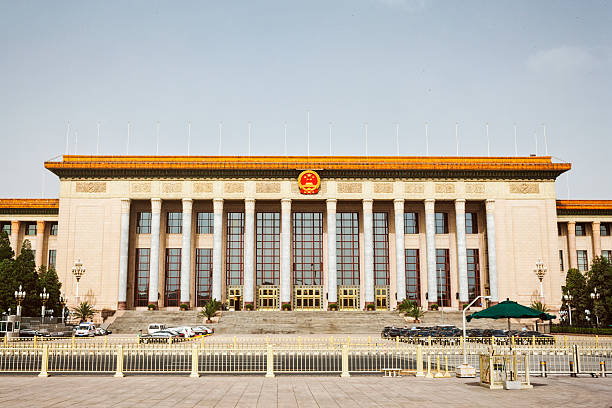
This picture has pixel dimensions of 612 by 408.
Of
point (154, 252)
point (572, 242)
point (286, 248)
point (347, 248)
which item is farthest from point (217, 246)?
point (572, 242)

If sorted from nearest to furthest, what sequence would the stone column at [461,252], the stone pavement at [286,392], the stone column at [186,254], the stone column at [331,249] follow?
the stone pavement at [286,392]
the stone column at [186,254]
the stone column at [461,252]
the stone column at [331,249]

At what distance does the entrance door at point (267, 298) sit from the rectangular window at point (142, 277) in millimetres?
12704

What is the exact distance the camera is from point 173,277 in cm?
6600

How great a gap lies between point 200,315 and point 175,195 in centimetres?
1441

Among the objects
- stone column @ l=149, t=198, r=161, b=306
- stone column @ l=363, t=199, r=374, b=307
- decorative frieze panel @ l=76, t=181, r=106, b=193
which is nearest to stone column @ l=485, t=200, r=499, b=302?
stone column @ l=363, t=199, r=374, b=307

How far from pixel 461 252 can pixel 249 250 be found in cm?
2352

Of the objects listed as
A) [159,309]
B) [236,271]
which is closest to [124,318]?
[159,309]

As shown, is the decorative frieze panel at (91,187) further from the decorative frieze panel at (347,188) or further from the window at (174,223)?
the decorative frieze panel at (347,188)

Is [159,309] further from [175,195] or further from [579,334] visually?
[579,334]

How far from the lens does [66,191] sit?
211ft

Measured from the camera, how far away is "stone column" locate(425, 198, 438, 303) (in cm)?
6334

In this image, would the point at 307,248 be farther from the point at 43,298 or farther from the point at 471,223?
the point at 43,298

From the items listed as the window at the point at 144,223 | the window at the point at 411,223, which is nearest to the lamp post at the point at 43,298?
the window at the point at 144,223

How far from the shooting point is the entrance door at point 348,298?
215 ft
